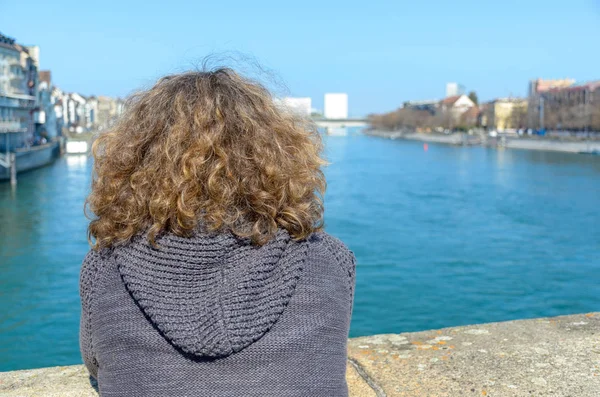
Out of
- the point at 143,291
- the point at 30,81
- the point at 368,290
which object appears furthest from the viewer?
the point at 30,81

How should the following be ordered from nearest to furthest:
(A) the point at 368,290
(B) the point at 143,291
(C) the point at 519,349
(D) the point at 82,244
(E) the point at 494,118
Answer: (B) the point at 143,291 < (C) the point at 519,349 < (A) the point at 368,290 < (D) the point at 82,244 < (E) the point at 494,118

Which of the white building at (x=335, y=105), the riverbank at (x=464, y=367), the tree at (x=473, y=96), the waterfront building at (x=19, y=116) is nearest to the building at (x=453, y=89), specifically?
the white building at (x=335, y=105)

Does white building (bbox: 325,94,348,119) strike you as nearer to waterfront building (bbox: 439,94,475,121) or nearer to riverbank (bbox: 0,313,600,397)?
waterfront building (bbox: 439,94,475,121)

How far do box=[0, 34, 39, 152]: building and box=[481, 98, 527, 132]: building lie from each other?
50.6 metres

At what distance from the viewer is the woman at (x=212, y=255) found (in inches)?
44.8

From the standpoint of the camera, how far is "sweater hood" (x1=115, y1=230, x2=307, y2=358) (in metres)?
1.12

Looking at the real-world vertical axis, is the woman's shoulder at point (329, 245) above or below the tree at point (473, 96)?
below

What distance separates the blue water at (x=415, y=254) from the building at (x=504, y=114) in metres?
55.1

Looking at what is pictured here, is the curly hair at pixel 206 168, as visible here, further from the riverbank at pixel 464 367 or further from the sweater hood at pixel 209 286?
the riverbank at pixel 464 367

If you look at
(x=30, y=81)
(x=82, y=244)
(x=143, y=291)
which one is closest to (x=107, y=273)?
(x=143, y=291)

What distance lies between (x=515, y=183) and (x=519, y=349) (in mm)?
25539

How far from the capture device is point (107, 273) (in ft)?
4.02

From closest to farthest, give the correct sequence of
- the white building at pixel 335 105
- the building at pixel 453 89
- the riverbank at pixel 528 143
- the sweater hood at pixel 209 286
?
the sweater hood at pixel 209 286 → the riverbank at pixel 528 143 → the white building at pixel 335 105 → the building at pixel 453 89

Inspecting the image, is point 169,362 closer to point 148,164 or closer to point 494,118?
point 148,164
